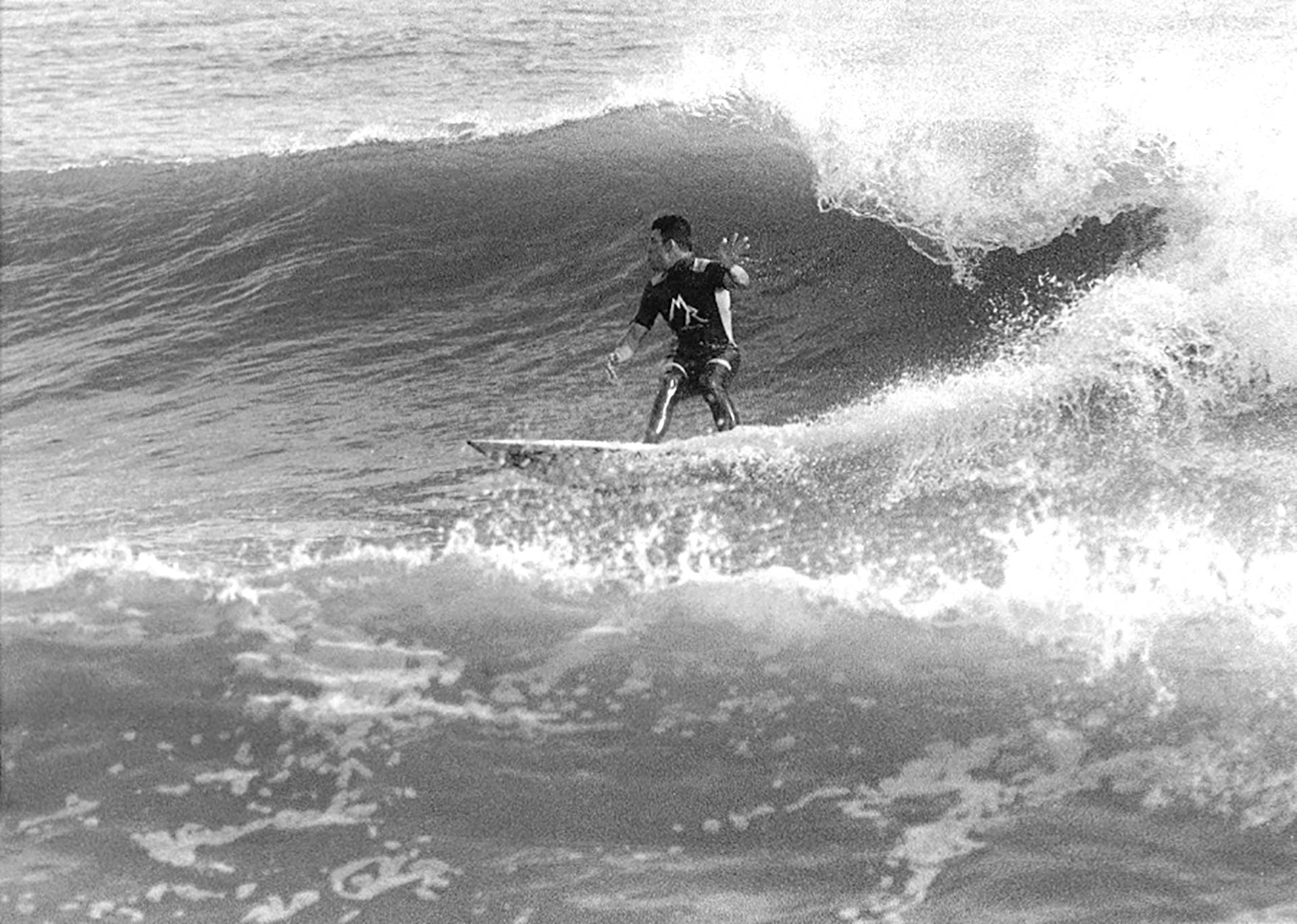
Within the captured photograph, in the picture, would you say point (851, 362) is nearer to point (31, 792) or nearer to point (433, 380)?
point (433, 380)

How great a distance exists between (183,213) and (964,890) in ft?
41.8

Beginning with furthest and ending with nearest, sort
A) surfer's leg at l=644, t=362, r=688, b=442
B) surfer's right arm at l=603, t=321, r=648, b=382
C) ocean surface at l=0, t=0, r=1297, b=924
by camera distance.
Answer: surfer's right arm at l=603, t=321, r=648, b=382
surfer's leg at l=644, t=362, r=688, b=442
ocean surface at l=0, t=0, r=1297, b=924

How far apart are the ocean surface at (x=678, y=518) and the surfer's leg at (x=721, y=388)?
209 mm

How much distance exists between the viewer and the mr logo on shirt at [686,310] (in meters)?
8.35

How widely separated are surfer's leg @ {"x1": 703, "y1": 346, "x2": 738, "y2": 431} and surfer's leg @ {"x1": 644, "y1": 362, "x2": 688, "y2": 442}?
160 millimetres

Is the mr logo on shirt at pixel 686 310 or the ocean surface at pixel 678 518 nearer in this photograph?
the ocean surface at pixel 678 518

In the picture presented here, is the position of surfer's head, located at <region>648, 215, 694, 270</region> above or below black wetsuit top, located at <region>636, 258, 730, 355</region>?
above

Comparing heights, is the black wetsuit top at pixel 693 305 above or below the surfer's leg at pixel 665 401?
above

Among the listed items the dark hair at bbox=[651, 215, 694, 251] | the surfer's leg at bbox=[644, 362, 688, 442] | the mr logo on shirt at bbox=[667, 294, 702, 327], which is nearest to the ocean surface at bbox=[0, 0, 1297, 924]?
the surfer's leg at bbox=[644, 362, 688, 442]

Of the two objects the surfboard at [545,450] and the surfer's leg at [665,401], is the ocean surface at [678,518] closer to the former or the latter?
the surfboard at [545,450]

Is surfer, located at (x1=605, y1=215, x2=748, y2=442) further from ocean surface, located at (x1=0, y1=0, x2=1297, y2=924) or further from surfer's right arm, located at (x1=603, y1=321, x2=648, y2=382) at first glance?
ocean surface, located at (x1=0, y1=0, x2=1297, y2=924)

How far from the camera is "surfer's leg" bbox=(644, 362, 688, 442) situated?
323 inches

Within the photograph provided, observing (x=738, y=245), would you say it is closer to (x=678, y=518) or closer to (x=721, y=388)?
(x=721, y=388)

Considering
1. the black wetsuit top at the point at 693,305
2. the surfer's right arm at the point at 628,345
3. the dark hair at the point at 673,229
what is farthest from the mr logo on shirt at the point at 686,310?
the dark hair at the point at 673,229
